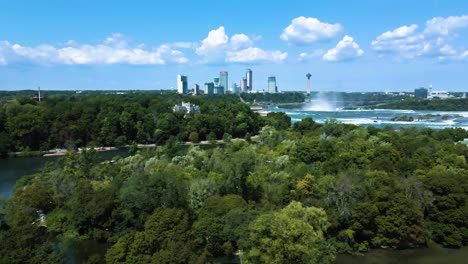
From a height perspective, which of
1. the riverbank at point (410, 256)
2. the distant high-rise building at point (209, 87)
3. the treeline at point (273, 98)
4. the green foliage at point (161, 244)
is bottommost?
the riverbank at point (410, 256)

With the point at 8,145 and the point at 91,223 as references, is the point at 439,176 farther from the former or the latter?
the point at 8,145

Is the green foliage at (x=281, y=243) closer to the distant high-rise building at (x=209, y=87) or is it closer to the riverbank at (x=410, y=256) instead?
the riverbank at (x=410, y=256)

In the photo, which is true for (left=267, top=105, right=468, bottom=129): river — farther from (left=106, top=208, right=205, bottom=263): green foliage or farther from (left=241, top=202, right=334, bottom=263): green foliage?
(left=241, top=202, right=334, bottom=263): green foliage

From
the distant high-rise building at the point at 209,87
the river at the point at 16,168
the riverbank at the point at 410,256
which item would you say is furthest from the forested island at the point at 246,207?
the distant high-rise building at the point at 209,87

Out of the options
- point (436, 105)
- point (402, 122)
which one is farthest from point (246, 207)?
point (436, 105)

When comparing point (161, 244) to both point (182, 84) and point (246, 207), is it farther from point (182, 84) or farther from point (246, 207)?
point (182, 84)

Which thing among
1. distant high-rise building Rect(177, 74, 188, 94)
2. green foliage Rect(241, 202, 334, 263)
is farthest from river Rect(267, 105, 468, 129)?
distant high-rise building Rect(177, 74, 188, 94)
